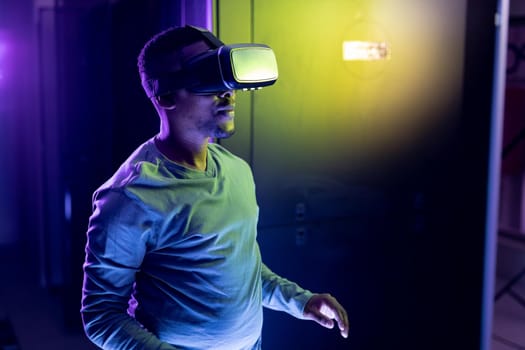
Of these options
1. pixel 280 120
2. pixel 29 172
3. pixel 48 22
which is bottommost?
pixel 29 172

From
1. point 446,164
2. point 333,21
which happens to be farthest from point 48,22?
point 446,164

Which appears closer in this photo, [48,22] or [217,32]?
[217,32]

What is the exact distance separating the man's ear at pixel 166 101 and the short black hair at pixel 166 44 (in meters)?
0.06

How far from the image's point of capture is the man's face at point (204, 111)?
1436 mm

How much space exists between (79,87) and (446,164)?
180 cm

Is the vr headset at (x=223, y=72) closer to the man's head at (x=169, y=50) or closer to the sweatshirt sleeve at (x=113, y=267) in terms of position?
the man's head at (x=169, y=50)

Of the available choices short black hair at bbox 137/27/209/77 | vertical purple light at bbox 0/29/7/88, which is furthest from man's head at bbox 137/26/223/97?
vertical purple light at bbox 0/29/7/88

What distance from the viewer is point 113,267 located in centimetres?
133

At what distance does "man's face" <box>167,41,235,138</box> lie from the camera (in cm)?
144

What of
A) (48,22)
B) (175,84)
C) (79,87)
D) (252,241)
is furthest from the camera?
(48,22)

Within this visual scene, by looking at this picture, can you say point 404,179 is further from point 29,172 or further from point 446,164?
point 29,172

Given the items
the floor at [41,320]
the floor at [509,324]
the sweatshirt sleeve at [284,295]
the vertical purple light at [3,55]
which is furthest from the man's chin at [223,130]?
the vertical purple light at [3,55]

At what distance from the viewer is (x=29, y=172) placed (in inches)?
188

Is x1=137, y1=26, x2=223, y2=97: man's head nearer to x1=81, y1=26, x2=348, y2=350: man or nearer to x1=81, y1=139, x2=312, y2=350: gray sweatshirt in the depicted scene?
x1=81, y1=26, x2=348, y2=350: man
